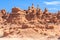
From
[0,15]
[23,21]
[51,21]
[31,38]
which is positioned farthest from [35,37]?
[0,15]

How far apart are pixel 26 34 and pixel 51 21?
2451 cm

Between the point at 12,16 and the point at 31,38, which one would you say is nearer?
the point at 31,38

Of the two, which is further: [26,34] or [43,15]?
[43,15]

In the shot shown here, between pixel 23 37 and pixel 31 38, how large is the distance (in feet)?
4.16

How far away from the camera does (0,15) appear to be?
7075 centimetres

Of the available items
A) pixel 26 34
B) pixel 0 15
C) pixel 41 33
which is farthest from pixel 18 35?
pixel 0 15

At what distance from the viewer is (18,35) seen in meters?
30.1

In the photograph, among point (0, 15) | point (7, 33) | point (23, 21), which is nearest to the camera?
point (7, 33)

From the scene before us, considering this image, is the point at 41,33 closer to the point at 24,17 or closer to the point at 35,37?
the point at 35,37

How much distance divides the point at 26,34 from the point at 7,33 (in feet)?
9.53

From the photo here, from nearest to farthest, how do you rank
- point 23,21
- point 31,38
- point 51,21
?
point 31,38, point 23,21, point 51,21

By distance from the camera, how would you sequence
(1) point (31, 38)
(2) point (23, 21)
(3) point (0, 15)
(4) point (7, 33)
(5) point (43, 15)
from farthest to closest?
(3) point (0, 15) → (5) point (43, 15) → (2) point (23, 21) → (4) point (7, 33) → (1) point (31, 38)

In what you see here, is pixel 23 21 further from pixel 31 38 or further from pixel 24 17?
pixel 31 38

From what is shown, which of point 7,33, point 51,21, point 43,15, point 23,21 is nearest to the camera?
point 7,33
